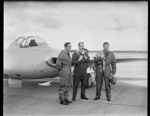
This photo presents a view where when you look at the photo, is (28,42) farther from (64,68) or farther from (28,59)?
(64,68)

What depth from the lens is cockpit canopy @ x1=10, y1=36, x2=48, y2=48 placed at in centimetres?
766

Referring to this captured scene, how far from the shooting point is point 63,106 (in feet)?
20.3

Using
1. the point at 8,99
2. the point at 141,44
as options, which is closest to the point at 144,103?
the point at 141,44

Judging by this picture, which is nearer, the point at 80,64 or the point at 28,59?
the point at 80,64

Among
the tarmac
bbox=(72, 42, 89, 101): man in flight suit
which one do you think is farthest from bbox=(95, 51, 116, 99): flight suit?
the tarmac

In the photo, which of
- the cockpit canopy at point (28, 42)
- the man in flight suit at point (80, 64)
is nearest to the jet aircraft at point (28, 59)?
the cockpit canopy at point (28, 42)

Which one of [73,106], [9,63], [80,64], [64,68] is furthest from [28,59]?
[73,106]

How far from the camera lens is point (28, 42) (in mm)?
7801

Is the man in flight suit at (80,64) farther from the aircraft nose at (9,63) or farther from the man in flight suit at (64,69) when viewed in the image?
the aircraft nose at (9,63)

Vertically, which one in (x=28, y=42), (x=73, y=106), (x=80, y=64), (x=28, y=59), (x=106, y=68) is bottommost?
(x=73, y=106)

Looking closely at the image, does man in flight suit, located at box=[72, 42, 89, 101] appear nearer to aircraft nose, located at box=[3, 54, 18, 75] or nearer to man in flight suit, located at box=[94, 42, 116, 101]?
man in flight suit, located at box=[94, 42, 116, 101]

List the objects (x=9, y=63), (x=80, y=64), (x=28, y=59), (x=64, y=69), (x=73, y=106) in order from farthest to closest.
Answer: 1. (x=28, y=59)
2. (x=9, y=63)
3. (x=80, y=64)
4. (x=64, y=69)
5. (x=73, y=106)

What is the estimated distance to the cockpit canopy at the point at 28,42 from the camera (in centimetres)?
766

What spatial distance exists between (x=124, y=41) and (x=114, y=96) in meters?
2.26
